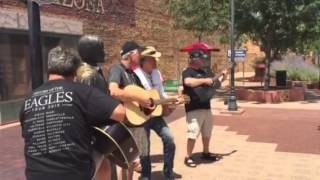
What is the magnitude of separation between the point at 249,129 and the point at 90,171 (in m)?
8.12

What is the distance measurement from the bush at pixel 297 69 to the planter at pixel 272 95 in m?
6.77

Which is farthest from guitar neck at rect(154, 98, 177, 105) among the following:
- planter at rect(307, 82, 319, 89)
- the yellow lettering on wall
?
planter at rect(307, 82, 319, 89)

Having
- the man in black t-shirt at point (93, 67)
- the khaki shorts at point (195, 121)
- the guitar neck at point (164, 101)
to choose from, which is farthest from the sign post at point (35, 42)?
the khaki shorts at point (195, 121)

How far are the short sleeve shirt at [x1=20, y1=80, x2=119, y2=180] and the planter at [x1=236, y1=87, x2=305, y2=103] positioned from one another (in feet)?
47.7

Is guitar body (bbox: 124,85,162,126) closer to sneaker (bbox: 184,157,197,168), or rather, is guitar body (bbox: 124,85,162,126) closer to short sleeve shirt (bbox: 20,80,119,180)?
short sleeve shirt (bbox: 20,80,119,180)

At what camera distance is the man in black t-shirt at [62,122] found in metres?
2.97

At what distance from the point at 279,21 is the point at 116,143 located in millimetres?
14546

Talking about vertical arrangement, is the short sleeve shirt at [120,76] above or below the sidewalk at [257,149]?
above

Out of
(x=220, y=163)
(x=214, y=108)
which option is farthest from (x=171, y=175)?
(x=214, y=108)

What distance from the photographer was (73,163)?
3.01m

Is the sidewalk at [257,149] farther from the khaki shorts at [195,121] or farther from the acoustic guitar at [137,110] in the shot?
the acoustic guitar at [137,110]

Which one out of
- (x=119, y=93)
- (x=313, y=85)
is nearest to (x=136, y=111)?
(x=119, y=93)

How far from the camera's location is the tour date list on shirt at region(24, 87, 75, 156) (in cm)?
296

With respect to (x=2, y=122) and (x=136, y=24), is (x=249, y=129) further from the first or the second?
(x=136, y=24)
